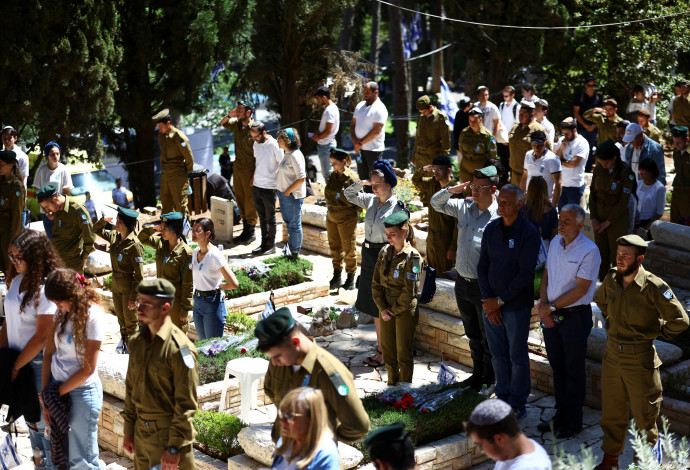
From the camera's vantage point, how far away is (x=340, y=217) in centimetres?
1112

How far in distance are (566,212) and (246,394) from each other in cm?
298

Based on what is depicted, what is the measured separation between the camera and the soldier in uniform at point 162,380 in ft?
18.4

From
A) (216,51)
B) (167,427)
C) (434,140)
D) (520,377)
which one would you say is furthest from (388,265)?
(216,51)

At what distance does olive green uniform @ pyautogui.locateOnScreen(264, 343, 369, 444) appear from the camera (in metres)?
5.16

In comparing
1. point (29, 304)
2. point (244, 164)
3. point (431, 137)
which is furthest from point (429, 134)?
point (29, 304)

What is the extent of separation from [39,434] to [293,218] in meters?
5.75

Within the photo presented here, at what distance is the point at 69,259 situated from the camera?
33.0ft

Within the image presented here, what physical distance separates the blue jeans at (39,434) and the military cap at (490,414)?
11.6ft

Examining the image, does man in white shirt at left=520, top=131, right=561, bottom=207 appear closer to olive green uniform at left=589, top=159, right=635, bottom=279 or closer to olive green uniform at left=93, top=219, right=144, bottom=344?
olive green uniform at left=589, top=159, right=635, bottom=279

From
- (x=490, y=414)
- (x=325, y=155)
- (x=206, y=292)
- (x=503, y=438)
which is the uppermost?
(x=490, y=414)

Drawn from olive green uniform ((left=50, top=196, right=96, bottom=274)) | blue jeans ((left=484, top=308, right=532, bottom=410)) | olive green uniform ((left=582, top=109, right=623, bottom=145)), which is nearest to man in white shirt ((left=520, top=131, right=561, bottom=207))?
olive green uniform ((left=582, top=109, right=623, bottom=145))

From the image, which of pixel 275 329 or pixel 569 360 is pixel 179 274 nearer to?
pixel 569 360

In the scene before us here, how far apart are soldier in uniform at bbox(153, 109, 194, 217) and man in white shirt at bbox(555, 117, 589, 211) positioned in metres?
4.95

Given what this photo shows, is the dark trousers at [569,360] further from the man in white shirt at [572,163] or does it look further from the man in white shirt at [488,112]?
the man in white shirt at [488,112]
